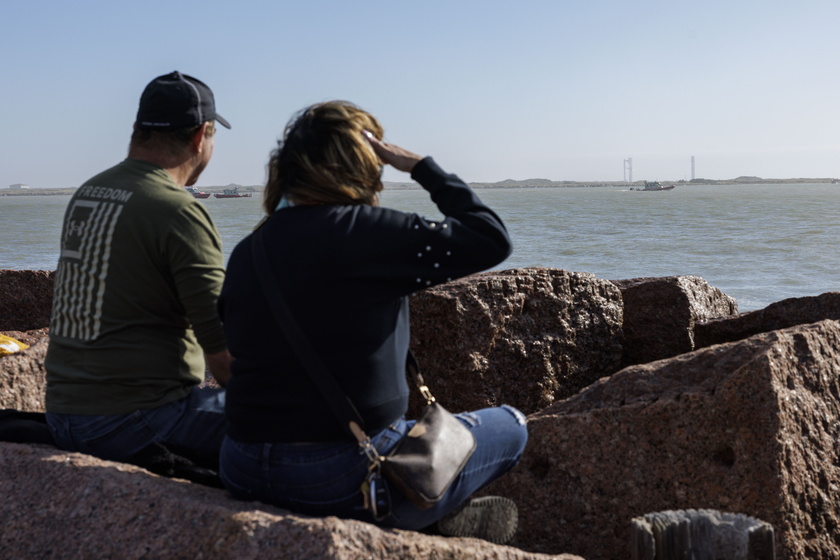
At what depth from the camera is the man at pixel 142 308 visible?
2.78 meters

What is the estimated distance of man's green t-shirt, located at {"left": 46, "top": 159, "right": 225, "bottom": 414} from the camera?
2.77m

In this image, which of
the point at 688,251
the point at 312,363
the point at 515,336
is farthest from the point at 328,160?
the point at 688,251

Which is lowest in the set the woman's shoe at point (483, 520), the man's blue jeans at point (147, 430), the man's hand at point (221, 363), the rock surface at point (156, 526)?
the woman's shoe at point (483, 520)

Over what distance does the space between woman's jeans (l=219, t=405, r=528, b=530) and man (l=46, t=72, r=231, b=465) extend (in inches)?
15.4

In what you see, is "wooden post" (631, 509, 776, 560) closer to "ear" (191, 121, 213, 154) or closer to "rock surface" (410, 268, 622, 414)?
"ear" (191, 121, 213, 154)

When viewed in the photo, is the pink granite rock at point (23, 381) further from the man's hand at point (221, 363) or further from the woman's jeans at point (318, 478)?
the woman's jeans at point (318, 478)

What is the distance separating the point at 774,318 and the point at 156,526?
12.0 feet

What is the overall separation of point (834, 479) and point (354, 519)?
1.84 meters

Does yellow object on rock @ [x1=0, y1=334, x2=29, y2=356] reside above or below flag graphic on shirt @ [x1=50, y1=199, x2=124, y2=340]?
below

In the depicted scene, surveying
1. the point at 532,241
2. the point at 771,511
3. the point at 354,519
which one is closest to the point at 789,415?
the point at 771,511

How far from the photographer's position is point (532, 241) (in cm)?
2939

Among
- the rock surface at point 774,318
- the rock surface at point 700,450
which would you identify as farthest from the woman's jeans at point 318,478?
the rock surface at point 774,318

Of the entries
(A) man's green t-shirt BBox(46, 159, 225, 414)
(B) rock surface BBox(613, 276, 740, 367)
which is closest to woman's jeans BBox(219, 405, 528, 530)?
(A) man's green t-shirt BBox(46, 159, 225, 414)

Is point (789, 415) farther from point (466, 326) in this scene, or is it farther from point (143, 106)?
point (143, 106)
